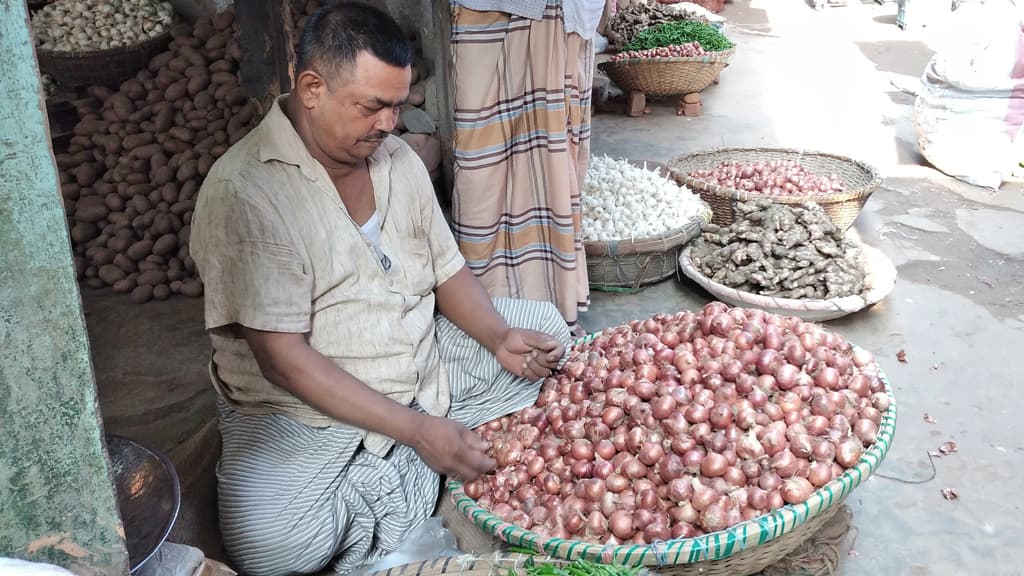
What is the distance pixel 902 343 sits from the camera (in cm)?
342

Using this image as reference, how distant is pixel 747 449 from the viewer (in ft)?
6.53

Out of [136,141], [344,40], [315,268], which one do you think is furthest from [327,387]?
[136,141]

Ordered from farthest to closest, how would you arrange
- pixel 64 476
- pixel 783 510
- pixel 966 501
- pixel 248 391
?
pixel 966 501 < pixel 248 391 < pixel 783 510 < pixel 64 476

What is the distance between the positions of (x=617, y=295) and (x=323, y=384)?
7.14 feet

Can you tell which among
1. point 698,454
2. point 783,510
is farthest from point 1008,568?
point 698,454

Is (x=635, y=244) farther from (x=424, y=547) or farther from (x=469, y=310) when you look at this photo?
(x=424, y=547)

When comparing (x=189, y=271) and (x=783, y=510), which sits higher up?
(x=783, y=510)

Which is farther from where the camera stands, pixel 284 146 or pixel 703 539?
pixel 284 146

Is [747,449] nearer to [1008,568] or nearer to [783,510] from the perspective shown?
[783,510]

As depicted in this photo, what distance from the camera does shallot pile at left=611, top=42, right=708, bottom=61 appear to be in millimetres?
7062

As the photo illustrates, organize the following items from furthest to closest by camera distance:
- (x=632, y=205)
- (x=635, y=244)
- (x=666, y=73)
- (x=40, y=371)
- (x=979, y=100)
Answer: (x=666, y=73), (x=979, y=100), (x=632, y=205), (x=635, y=244), (x=40, y=371)

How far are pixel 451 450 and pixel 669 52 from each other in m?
5.81

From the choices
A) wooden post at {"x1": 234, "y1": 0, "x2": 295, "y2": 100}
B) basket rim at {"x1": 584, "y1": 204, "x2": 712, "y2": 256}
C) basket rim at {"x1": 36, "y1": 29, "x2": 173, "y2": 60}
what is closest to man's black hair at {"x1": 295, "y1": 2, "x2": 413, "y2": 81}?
wooden post at {"x1": 234, "y1": 0, "x2": 295, "y2": 100}

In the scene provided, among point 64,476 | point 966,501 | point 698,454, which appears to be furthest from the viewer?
point 966,501
